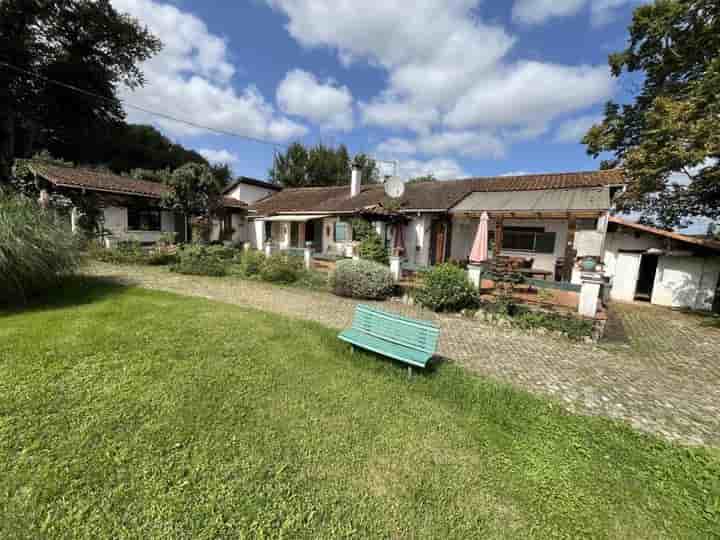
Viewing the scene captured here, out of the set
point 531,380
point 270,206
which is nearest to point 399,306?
point 531,380

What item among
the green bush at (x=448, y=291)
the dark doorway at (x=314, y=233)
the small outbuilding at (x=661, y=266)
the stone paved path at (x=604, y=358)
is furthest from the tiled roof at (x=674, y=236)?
the dark doorway at (x=314, y=233)

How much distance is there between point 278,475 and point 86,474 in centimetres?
179

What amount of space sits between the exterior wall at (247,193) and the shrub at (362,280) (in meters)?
19.1

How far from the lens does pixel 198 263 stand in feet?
46.0

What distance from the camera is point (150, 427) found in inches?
132

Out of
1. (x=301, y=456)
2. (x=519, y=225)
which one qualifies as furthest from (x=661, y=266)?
(x=301, y=456)

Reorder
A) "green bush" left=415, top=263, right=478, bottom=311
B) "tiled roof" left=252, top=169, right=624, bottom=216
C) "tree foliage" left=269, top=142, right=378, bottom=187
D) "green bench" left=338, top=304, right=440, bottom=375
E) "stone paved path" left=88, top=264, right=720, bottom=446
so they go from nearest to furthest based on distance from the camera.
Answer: "stone paved path" left=88, top=264, right=720, bottom=446
"green bench" left=338, top=304, right=440, bottom=375
"green bush" left=415, top=263, right=478, bottom=311
"tiled roof" left=252, top=169, right=624, bottom=216
"tree foliage" left=269, top=142, right=378, bottom=187

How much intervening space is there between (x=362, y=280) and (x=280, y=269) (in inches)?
176

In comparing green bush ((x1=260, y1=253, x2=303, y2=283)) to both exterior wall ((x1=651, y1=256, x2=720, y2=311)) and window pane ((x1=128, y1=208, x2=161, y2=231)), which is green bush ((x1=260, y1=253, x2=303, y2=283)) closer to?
window pane ((x1=128, y1=208, x2=161, y2=231))

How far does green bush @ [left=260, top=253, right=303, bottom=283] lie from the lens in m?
13.3

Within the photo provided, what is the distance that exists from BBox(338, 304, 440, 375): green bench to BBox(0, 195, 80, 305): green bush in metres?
8.34

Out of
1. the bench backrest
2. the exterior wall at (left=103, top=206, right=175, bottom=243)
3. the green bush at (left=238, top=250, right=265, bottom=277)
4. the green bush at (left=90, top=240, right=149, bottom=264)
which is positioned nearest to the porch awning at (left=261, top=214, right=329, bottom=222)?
the green bush at (left=238, top=250, right=265, bottom=277)

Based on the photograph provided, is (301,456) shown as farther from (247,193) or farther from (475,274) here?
(247,193)

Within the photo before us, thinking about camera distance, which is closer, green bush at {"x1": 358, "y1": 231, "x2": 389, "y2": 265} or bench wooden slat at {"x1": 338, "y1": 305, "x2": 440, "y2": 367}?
bench wooden slat at {"x1": 338, "y1": 305, "x2": 440, "y2": 367}
